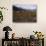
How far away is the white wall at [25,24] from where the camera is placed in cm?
480

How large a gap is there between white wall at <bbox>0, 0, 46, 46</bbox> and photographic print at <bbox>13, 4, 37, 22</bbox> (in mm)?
116

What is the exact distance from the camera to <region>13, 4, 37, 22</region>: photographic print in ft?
15.6

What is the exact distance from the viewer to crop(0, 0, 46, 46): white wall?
480 centimetres

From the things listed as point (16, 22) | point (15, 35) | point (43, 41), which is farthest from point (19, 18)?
point (43, 41)

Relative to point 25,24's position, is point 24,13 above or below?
above

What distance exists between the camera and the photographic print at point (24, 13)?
477cm

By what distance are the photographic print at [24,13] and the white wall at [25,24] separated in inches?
4.6

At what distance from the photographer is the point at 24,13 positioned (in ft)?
15.7

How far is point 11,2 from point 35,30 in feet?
3.64

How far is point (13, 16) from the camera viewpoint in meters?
4.78

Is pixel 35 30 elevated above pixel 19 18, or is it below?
below

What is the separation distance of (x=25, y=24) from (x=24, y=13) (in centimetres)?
33

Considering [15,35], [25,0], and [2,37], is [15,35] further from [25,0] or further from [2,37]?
[25,0]

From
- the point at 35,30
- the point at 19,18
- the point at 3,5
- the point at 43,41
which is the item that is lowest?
the point at 43,41
